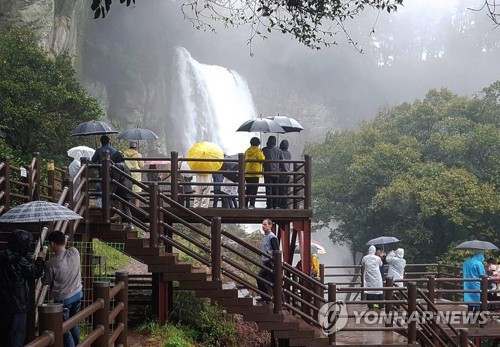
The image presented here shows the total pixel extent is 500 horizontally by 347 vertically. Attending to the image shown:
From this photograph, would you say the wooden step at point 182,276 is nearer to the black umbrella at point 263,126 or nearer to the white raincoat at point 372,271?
the black umbrella at point 263,126

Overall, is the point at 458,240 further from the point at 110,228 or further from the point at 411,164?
the point at 110,228

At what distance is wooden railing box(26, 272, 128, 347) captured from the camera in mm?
3557

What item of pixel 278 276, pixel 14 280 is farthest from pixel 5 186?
pixel 278 276

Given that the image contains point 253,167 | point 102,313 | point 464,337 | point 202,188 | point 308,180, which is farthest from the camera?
point 202,188

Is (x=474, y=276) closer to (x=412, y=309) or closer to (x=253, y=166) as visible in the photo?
(x=412, y=309)

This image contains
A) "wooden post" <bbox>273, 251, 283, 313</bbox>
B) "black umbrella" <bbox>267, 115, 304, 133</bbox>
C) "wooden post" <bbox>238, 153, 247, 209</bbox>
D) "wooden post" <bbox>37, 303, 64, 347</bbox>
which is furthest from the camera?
"black umbrella" <bbox>267, 115, 304, 133</bbox>

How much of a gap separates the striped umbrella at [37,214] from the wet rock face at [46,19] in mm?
18290

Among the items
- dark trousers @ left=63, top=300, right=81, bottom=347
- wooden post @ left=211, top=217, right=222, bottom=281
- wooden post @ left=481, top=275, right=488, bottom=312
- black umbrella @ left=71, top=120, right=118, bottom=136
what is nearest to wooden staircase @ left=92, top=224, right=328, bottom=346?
wooden post @ left=211, top=217, right=222, bottom=281

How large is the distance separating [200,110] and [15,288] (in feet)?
133

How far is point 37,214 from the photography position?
7.11 metres

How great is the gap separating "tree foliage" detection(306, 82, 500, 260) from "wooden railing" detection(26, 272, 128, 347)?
24.6 metres

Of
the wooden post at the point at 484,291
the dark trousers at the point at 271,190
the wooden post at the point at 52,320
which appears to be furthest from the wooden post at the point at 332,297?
the wooden post at the point at 52,320

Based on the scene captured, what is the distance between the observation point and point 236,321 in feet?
41.8

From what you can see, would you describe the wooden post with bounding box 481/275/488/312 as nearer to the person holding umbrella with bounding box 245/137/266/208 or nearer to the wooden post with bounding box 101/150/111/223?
the person holding umbrella with bounding box 245/137/266/208
